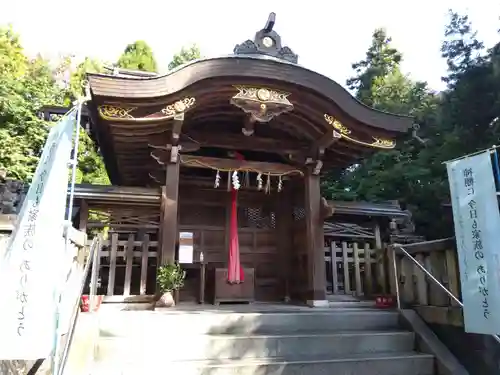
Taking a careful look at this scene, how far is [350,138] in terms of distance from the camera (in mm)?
7309

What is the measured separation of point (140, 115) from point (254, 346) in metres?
3.85

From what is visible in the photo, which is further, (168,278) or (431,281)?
(168,278)

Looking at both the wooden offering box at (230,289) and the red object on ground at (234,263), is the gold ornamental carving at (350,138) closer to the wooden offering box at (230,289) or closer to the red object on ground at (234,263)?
the red object on ground at (234,263)

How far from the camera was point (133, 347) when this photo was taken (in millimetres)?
4469

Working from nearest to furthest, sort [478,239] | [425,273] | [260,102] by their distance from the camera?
1. [478,239]
2. [425,273]
3. [260,102]

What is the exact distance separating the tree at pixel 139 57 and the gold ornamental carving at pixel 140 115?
19.2m

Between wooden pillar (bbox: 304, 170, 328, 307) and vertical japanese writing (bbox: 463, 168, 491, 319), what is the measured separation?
9.95 feet

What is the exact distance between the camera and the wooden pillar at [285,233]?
8.59m

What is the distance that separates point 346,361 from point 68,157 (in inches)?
147

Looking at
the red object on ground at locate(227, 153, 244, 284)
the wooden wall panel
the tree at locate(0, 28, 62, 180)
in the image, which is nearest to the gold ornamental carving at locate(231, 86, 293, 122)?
the red object on ground at locate(227, 153, 244, 284)

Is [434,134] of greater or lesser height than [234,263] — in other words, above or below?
above

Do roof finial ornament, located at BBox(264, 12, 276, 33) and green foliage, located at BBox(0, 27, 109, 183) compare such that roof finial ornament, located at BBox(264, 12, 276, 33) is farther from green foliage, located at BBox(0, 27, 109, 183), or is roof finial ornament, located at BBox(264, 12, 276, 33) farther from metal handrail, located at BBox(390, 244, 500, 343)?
green foliage, located at BBox(0, 27, 109, 183)

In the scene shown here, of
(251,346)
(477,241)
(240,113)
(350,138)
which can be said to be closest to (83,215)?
(240,113)

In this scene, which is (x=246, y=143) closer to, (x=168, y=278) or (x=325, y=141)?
(x=325, y=141)
